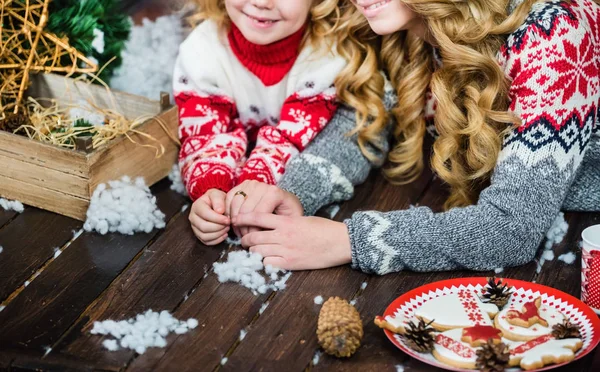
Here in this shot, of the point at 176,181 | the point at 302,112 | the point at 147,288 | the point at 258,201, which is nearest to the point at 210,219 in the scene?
the point at 258,201

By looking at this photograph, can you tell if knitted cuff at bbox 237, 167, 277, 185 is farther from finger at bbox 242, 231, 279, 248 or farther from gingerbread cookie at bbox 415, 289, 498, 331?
gingerbread cookie at bbox 415, 289, 498, 331

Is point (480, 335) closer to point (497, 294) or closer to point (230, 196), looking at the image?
point (497, 294)

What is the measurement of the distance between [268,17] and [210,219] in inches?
19.9

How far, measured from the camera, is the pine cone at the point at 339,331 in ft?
5.37

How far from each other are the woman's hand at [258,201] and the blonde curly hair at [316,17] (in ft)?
1.37

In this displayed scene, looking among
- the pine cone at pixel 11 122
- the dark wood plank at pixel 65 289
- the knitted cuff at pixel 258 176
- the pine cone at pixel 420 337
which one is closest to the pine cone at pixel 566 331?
the pine cone at pixel 420 337

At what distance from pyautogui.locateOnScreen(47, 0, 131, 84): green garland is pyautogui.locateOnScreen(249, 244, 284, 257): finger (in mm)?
873

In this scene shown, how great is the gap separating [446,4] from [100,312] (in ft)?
3.11

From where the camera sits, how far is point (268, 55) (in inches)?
89.6

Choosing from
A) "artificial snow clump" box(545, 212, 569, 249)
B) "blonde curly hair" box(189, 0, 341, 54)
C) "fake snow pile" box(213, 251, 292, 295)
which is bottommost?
"fake snow pile" box(213, 251, 292, 295)

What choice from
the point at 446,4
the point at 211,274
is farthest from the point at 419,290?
the point at 446,4

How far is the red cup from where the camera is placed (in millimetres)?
1737

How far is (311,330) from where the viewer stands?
1751 millimetres

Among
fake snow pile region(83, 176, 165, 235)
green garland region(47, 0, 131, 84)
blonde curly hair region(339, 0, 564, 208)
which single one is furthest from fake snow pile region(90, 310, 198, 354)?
green garland region(47, 0, 131, 84)
